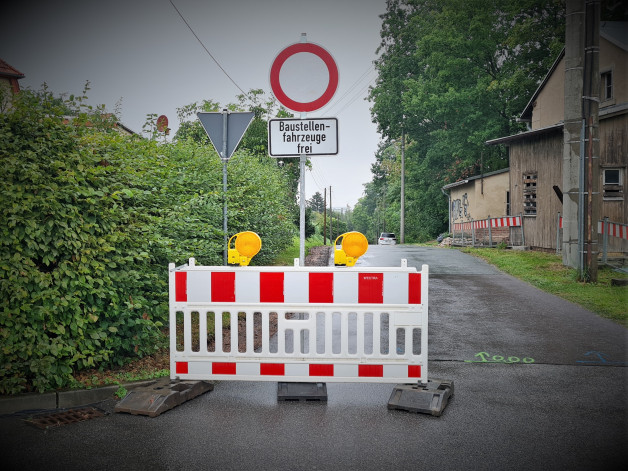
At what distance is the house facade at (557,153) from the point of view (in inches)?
730

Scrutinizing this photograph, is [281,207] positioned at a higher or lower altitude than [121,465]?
higher

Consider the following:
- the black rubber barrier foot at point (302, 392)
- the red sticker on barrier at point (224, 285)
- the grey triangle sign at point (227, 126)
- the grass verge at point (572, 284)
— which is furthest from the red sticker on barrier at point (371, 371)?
the grass verge at point (572, 284)

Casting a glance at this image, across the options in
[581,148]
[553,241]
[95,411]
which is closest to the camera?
[95,411]

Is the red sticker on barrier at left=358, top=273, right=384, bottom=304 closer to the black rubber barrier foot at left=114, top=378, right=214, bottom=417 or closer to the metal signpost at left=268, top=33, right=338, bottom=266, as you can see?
the metal signpost at left=268, top=33, right=338, bottom=266

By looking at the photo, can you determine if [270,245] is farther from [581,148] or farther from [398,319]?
[398,319]

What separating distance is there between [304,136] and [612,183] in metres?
17.0

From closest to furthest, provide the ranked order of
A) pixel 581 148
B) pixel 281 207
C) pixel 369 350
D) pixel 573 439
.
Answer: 1. pixel 573 439
2. pixel 369 350
3. pixel 581 148
4. pixel 281 207

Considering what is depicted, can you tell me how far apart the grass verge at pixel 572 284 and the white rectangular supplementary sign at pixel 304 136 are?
5.63 meters

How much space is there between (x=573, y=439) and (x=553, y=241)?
19580 millimetres

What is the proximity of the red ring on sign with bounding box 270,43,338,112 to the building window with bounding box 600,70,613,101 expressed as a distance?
68.8ft

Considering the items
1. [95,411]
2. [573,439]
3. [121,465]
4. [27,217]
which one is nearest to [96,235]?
[27,217]

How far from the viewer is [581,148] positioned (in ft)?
42.7

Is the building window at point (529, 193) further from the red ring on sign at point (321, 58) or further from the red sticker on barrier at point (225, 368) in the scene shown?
the red sticker on barrier at point (225, 368)

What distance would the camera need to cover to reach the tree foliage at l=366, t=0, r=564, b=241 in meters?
35.0
